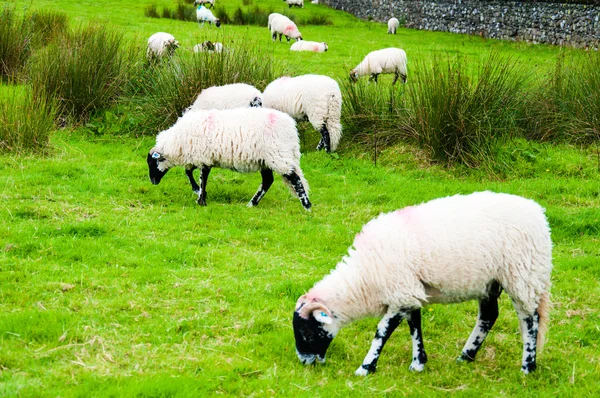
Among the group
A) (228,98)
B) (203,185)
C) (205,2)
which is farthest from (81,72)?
(205,2)

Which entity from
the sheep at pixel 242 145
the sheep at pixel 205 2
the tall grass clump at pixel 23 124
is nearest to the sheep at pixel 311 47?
the sheep at pixel 205 2

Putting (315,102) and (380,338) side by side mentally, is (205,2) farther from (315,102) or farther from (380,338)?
(380,338)

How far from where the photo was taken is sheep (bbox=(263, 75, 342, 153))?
40.7 ft

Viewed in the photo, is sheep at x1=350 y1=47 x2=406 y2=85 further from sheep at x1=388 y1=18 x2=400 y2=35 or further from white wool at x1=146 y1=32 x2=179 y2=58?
sheep at x1=388 y1=18 x2=400 y2=35

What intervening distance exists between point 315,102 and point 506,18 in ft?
56.4

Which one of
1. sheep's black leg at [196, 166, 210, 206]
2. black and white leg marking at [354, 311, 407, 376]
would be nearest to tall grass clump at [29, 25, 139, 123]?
sheep's black leg at [196, 166, 210, 206]

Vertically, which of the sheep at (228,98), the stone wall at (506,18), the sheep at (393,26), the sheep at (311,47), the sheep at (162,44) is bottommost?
the sheep at (228,98)

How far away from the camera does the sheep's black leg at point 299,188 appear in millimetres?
9594

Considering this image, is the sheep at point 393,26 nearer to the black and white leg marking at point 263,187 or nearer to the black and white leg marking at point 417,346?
the black and white leg marking at point 263,187

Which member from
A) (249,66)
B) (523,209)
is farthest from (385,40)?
(523,209)

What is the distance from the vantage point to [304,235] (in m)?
8.66

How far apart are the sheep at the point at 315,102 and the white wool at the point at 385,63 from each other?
18.4ft

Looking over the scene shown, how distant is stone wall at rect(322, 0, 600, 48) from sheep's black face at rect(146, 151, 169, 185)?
17.6 meters

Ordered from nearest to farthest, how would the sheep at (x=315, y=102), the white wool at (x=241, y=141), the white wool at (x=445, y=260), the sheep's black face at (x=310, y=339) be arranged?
the white wool at (x=445, y=260) → the sheep's black face at (x=310, y=339) → the white wool at (x=241, y=141) → the sheep at (x=315, y=102)
